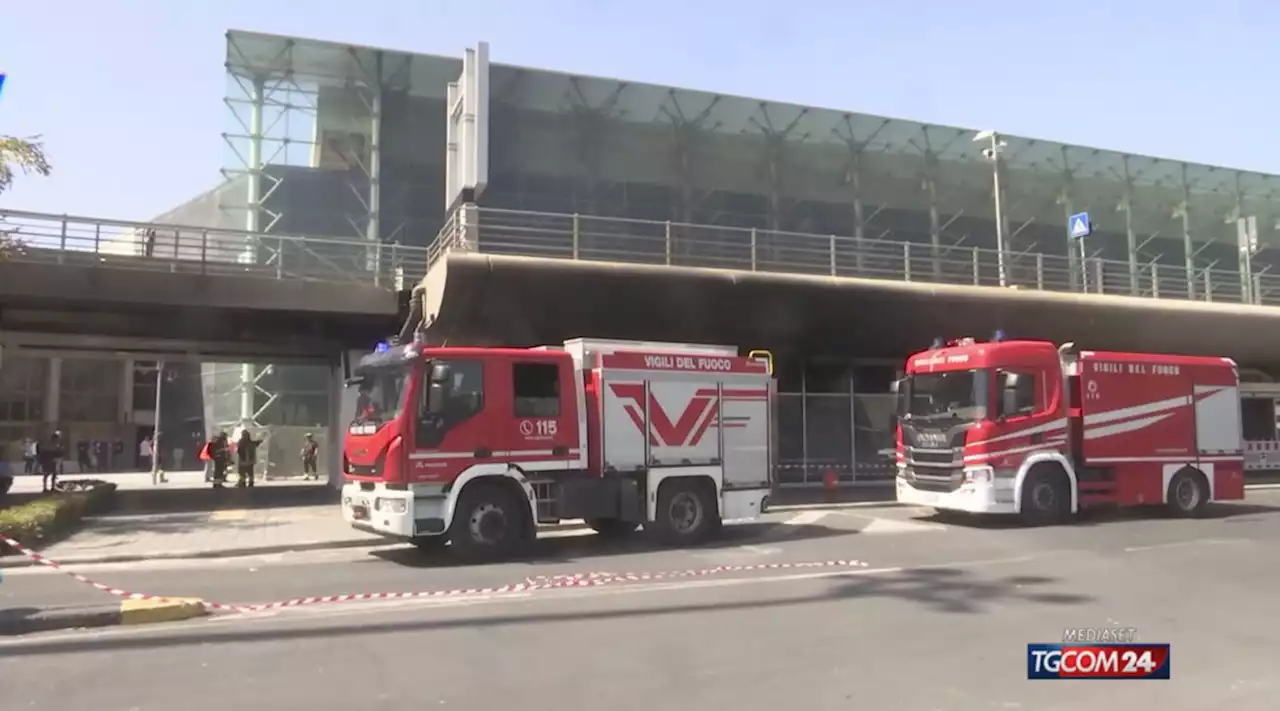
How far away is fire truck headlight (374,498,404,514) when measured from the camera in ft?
39.3

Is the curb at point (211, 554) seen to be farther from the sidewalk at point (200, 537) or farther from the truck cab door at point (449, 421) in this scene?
the truck cab door at point (449, 421)

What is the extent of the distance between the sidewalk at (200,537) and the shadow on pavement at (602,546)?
1.62m

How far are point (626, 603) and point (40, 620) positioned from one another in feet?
17.0

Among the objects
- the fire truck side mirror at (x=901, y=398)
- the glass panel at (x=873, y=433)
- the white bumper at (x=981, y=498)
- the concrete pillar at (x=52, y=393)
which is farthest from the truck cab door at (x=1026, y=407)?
the concrete pillar at (x=52, y=393)

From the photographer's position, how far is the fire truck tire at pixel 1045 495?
52.7 feet

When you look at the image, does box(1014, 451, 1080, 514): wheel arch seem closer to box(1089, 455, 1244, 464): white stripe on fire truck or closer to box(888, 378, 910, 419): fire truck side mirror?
box(1089, 455, 1244, 464): white stripe on fire truck

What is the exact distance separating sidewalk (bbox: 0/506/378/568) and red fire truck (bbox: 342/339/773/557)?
1897mm

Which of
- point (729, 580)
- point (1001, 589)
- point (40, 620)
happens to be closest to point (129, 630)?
Answer: point (40, 620)

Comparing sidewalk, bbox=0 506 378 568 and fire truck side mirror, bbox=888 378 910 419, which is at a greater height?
fire truck side mirror, bbox=888 378 910 419

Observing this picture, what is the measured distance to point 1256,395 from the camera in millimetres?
30000

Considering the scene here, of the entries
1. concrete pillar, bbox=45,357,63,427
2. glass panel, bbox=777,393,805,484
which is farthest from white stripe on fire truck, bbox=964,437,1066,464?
concrete pillar, bbox=45,357,63,427

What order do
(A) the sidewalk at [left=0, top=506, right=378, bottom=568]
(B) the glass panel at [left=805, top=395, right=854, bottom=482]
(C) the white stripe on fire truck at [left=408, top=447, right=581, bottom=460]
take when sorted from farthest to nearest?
(B) the glass panel at [left=805, top=395, right=854, bottom=482]
(A) the sidewalk at [left=0, top=506, right=378, bottom=568]
(C) the white stripe on fire truck at [left=408, top=447, right=581, bottom=460]

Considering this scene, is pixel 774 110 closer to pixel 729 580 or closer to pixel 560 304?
pixel 560 304

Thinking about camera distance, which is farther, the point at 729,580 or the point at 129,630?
the point at 729,580
